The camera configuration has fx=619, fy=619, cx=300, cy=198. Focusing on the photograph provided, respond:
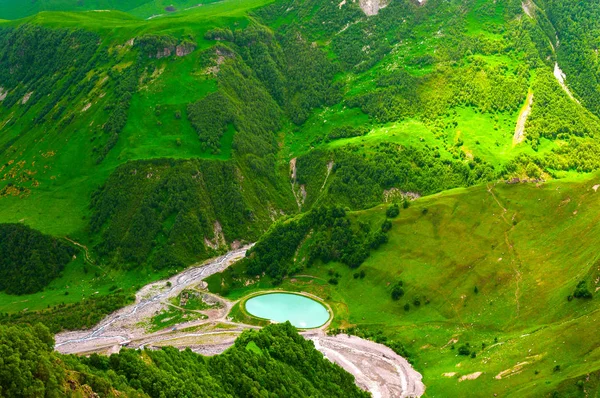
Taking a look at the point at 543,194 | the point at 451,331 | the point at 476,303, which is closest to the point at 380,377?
the point at 451,331

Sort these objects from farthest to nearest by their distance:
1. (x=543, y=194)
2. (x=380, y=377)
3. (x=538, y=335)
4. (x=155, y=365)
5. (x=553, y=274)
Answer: (x=543, y=194) < (x=553, y=274) < (x=380, y=377) < (x=538, y=335) < (x=155, y=365)

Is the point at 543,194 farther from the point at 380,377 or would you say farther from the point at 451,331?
the point at 380,377

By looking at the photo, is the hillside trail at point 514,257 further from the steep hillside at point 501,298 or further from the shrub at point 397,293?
the shrub at point 397,293

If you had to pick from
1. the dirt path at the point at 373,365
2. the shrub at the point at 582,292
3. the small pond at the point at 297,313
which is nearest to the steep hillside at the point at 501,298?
the shrub at the point at 582,292

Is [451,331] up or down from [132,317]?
down

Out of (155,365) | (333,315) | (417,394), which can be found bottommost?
(417,394)

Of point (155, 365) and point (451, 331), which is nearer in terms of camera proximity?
point (155, 365)

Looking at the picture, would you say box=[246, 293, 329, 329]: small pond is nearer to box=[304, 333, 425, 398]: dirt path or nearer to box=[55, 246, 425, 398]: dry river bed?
box=[55, 246, 425, 398]: dry river bed
